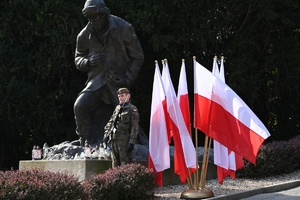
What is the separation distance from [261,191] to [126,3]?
10820 mm

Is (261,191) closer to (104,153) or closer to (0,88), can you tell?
(104,153)

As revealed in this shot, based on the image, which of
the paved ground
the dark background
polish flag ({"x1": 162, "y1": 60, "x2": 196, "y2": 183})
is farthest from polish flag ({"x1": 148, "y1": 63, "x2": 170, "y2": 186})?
the dark background

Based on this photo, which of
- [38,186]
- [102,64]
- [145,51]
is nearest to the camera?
[38,186]

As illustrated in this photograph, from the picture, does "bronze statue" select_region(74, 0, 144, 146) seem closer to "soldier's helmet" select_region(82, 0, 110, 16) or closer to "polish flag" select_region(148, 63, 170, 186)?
"soldier's helmet" select_region(82, 0, 110, 16)

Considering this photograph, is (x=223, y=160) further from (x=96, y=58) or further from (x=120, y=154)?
(x=96, y=58)

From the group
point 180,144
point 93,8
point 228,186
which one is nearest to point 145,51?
point 93,8

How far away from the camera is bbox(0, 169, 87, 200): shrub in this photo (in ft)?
30.0

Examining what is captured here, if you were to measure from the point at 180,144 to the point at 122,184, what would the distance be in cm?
126

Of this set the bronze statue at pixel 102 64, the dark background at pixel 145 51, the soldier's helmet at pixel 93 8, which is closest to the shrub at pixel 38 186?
the bronze statue at pixel 102 64

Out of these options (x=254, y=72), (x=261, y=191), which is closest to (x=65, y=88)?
(x=254, y=72)

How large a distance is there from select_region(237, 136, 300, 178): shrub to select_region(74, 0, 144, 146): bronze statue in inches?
139

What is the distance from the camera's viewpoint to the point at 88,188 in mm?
10891

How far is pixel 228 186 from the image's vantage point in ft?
45.3

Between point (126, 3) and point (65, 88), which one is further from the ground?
point (126, 3)
